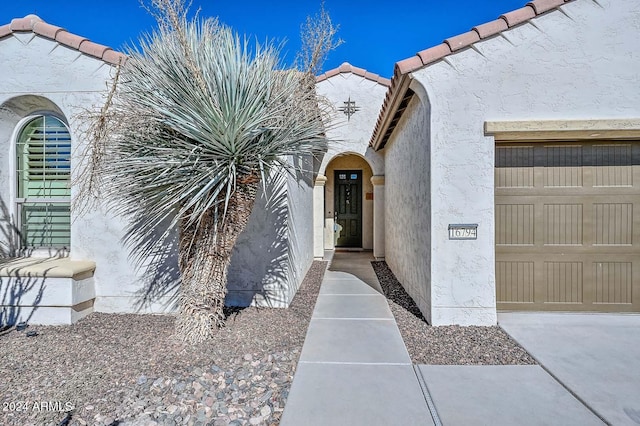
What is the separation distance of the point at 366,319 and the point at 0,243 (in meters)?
5.59

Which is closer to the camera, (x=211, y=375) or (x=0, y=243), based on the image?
(x=211, y=375)

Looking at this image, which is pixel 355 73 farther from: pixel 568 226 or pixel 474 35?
pixel 568 226

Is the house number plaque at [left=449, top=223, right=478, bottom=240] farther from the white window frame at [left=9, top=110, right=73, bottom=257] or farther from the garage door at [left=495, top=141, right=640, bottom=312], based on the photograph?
the white window frame at [left=9, top=110, right=73, bottom=257]

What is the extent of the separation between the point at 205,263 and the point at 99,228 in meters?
2.23

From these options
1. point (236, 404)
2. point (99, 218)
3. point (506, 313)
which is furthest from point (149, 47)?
point (506, 313)

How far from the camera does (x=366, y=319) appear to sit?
14.8ft

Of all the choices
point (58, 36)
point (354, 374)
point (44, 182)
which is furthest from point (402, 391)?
point (58, 36)

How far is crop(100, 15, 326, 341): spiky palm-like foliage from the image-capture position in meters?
3.28

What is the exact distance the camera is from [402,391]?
2771 millimetres

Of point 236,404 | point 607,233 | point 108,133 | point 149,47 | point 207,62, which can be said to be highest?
point 149,47

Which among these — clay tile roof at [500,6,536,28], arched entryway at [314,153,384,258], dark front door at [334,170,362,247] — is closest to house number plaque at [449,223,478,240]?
clay tile roof at [500,6,536,28]

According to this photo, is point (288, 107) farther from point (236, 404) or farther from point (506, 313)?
point (506, 313)

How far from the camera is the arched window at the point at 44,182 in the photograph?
5043 millimetres

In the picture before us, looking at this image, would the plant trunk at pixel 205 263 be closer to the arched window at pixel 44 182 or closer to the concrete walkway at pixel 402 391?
Answer: the concrete walkway at pixel 402 391
